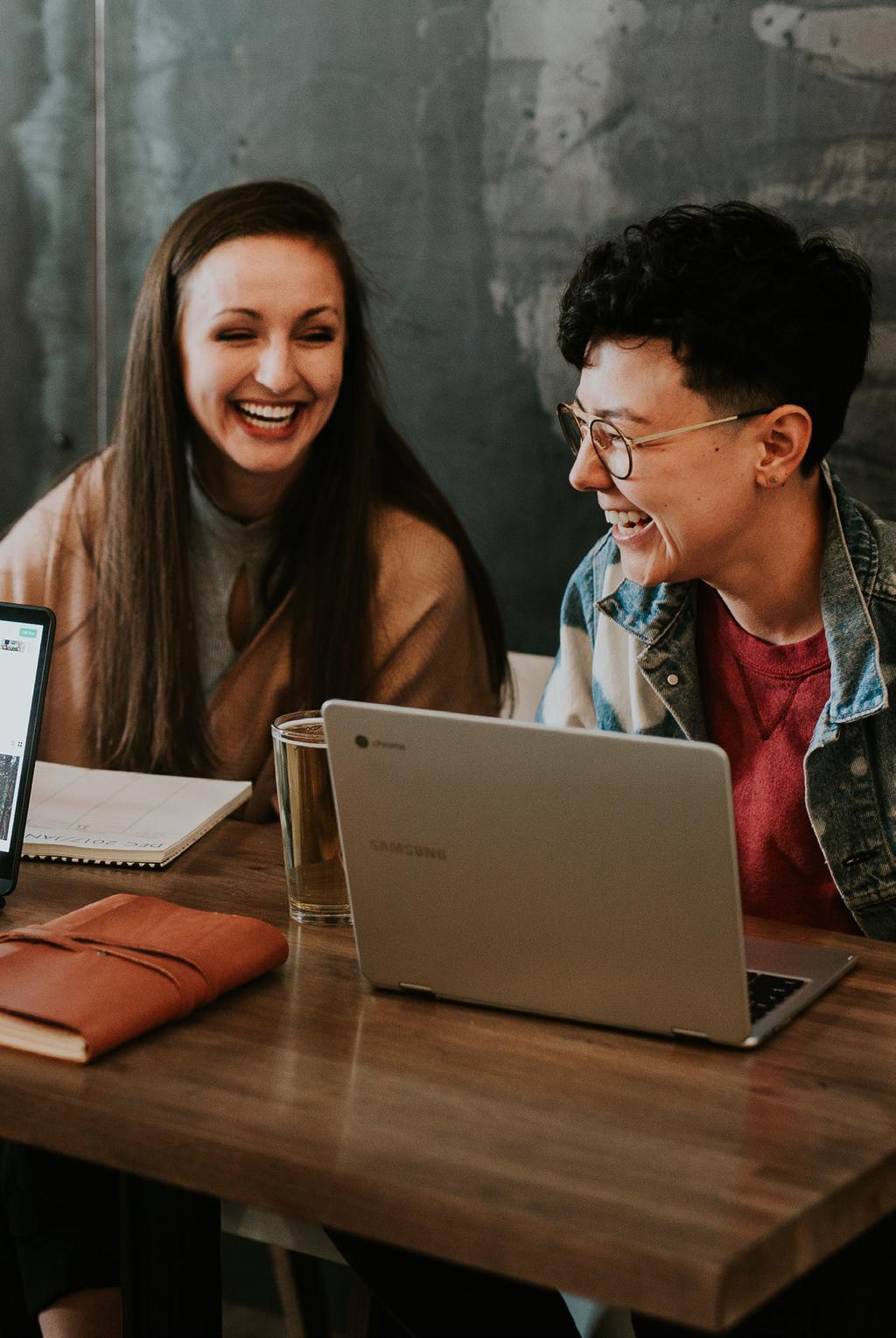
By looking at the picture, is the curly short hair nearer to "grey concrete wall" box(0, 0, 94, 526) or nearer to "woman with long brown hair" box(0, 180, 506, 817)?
"woman with long brown hair" box(0, 180, 506, 817)

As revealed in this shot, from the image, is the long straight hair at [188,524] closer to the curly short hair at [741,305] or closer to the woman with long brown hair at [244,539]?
the woman with long brown hair at [244,539]

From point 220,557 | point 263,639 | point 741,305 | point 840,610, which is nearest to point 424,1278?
point 840,610

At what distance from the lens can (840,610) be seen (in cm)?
159

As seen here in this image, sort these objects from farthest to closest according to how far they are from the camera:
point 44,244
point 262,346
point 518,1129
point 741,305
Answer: point 44,244
point 262,346
point 741,305
point 518,1129

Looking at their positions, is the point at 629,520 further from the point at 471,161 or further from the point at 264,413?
the point at 471,161

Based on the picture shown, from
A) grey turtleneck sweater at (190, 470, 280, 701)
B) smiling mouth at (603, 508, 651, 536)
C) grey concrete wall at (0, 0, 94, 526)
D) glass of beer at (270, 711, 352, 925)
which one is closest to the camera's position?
glass of beer at (270, 711, 352, 925)

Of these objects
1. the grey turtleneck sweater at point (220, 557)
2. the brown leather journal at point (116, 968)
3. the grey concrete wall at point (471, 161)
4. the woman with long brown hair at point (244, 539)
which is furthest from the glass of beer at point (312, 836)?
the grey concrete wall at point (471, 161)

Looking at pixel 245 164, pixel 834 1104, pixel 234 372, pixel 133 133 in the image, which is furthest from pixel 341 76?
pixel 834 1104

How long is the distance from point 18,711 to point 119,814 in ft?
0.71

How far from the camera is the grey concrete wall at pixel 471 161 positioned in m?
2.33

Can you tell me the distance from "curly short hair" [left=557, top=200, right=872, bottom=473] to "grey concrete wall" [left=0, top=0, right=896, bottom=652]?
2.41 feet

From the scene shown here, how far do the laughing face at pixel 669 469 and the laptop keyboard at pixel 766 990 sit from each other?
0.51 metres

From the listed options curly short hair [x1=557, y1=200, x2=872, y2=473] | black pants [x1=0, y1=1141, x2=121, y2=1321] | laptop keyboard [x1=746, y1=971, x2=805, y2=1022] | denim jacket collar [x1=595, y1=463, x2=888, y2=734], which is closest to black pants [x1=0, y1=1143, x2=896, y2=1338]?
black pants [x1=0, y1=1141, x2=121, y2=1321]

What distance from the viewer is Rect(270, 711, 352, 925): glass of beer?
1.38m
